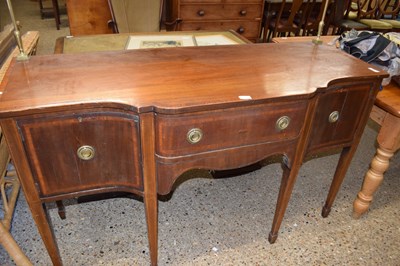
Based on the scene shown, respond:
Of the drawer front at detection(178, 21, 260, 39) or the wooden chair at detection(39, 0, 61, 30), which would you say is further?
the wooden chair at detection(39, 0, 61, 30)

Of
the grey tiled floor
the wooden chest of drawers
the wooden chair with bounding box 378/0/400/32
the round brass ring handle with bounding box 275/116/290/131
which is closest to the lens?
the round brass ring handle with bounding box 275/116/290/131

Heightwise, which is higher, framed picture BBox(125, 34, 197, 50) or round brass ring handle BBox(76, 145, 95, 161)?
framed picture BBox(125, 34, 197, 50)

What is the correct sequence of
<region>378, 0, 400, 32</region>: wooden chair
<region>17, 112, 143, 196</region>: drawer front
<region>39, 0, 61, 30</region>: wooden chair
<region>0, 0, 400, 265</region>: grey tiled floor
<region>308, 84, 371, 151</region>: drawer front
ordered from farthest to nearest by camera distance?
<region>39, 0, 61, 30</region>: wooden chair → <region>378, 0, 400, 32</region>: wooden chair → <region>0, 0, 400, 265</region>: grey tiled floor → <region>308, 84, 371, 151</region>: drawer front → <region>17, 112, 143, 196</region>: drawer front

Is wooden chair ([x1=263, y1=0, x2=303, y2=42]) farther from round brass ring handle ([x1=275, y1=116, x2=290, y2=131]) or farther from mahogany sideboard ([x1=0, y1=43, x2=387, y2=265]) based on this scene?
round brass ring handle ([x1=275, y1=116, x2=290, y2=131])

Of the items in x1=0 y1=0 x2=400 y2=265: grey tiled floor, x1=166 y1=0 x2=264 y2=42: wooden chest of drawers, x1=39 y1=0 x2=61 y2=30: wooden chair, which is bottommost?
x1=0 y1=0 x2=400 y2=265: grey tiled floor

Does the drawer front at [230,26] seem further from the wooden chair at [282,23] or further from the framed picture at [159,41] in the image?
the framed picture at [159,41]

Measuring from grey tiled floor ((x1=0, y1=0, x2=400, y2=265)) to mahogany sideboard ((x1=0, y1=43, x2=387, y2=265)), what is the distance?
0.82 feet

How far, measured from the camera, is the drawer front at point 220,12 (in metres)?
2.71

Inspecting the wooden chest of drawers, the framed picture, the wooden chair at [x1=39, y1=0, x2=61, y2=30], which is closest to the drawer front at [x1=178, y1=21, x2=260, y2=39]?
the wooden chest of drawers

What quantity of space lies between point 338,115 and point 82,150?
0.90 meters

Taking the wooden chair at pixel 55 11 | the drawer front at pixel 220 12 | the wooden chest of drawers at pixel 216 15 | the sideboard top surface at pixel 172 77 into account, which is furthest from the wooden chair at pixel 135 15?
the wooden chair at pixel 55 11

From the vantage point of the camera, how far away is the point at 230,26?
2.89 m

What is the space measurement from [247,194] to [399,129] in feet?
2.64

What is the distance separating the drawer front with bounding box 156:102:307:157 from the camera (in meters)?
0.90
